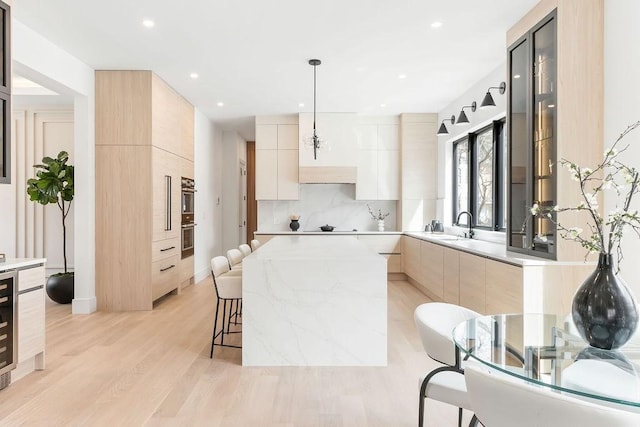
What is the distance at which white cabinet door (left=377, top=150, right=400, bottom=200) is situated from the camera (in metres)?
7.48

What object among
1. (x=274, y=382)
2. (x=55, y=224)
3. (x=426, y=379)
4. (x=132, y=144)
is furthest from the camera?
(x=55, y=224)

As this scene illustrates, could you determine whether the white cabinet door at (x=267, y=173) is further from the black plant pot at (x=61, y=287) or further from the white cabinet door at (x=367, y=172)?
the black plant pot at (x=61, y=287)

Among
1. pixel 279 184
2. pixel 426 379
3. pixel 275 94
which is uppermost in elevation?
pixel 275 94

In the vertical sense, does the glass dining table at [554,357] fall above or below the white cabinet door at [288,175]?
below

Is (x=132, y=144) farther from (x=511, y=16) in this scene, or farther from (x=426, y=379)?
(x=426, y=379)

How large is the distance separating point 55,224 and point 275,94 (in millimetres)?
3735

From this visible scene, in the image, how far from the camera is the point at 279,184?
24.7 ft

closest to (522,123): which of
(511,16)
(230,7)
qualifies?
(511,16)

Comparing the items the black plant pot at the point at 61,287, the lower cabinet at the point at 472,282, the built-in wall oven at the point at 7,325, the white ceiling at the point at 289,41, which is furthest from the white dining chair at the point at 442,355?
the black plant pot at the point at 61,287

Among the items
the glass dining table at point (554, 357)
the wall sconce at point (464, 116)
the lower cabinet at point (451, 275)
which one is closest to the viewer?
the glass dining table at point (554, 357)

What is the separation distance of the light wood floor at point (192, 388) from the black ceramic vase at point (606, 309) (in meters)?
1.15

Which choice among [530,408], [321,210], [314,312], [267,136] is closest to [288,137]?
[267,136]

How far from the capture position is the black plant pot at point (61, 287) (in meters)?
5.36

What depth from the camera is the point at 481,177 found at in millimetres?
5984
